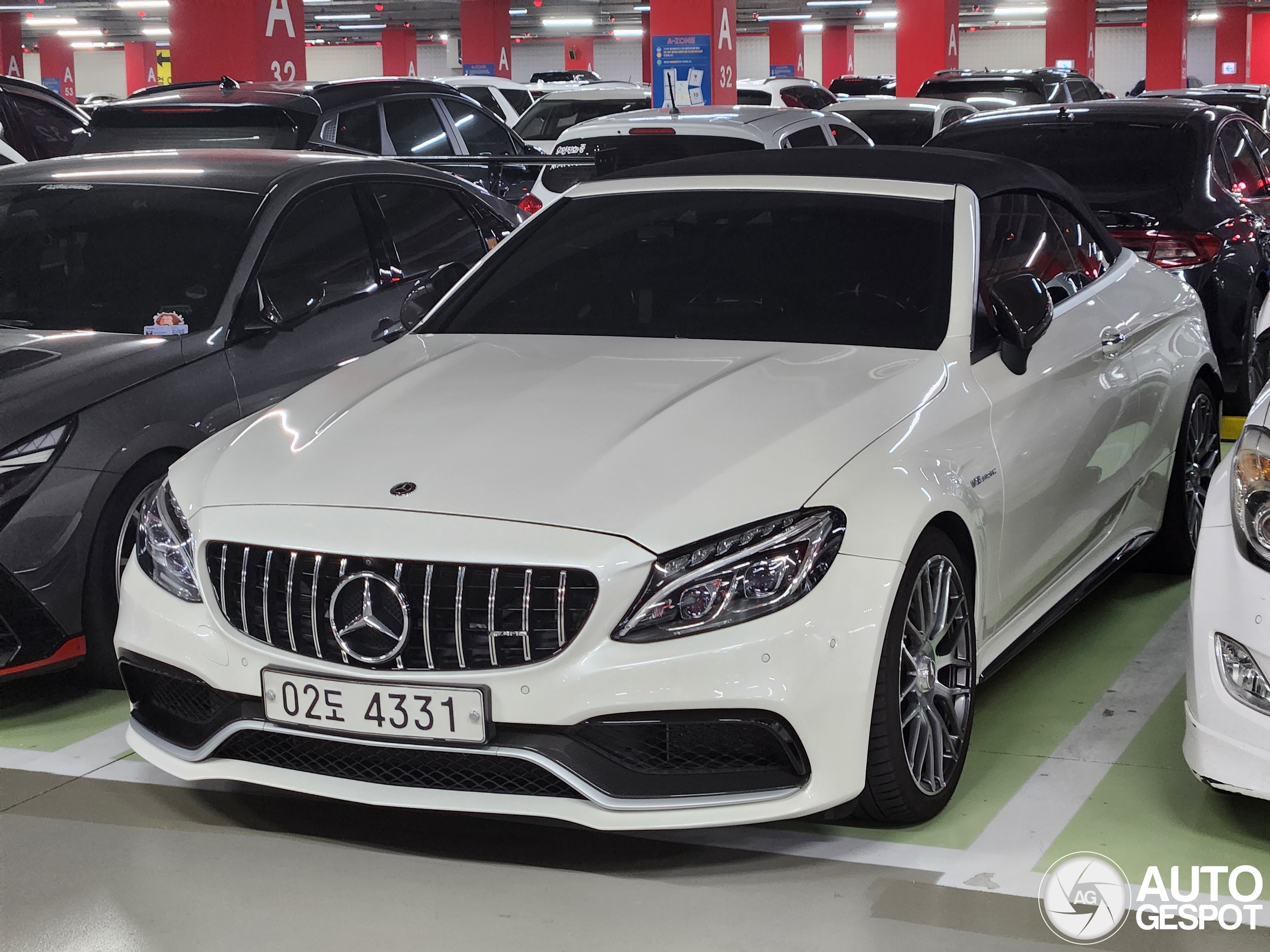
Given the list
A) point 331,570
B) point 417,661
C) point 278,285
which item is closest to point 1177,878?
point 417,661

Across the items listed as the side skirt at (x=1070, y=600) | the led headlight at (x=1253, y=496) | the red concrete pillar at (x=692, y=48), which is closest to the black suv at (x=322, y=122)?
the side skirt at (x=1070, y=600)

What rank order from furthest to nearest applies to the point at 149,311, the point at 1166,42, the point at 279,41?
the point at 1166,42 < the point at 279,41 < the point at 149,311

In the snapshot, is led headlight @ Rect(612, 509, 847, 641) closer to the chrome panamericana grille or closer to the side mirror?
the chrome panamericana grille

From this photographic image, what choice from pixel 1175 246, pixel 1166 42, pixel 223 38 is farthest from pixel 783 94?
pixel 1166 42

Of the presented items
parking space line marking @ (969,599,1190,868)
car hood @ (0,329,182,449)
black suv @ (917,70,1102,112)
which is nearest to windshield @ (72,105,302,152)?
car hood @ (0,329,182,449)

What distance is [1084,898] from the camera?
3.02 m

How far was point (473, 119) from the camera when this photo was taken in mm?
10844

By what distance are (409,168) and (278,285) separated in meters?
1.07

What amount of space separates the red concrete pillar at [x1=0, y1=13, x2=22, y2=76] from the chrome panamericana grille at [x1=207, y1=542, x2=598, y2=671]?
4393 centimetres

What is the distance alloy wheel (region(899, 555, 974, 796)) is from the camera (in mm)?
3240

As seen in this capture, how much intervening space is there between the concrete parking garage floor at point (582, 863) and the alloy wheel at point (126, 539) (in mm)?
493

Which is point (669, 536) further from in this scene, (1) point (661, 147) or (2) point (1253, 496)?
(1) point (661, 147)

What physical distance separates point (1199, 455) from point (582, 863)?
2.98m

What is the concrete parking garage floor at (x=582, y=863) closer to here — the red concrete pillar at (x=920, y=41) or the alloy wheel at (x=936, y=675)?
the alloy wheel at (x=936, y=675)
